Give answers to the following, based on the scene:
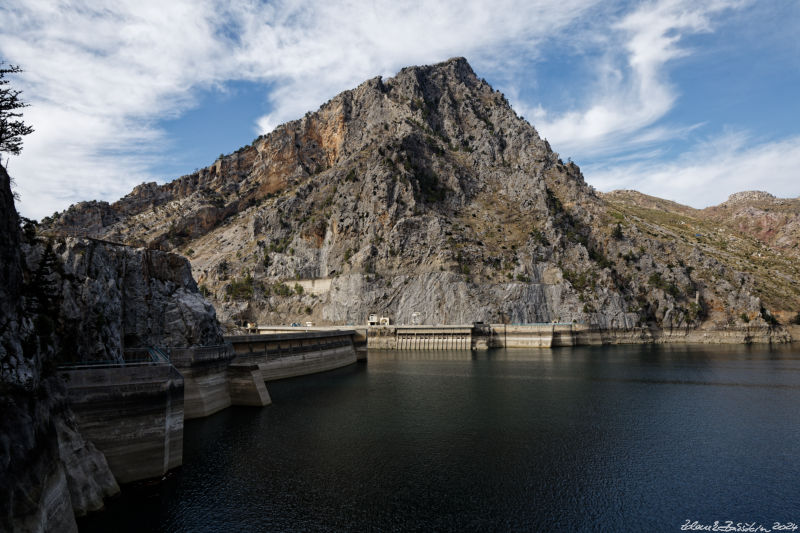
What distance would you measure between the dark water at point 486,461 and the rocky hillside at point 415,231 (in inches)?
2431

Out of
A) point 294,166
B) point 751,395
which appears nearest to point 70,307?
point 751,395

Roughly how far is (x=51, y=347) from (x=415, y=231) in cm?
10479

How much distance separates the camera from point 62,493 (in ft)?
54.7

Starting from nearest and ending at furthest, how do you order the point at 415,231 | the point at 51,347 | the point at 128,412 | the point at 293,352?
1. the point at 51,347
2. the point at 128,412
3. the point at 293,352
4. the point at 415,231

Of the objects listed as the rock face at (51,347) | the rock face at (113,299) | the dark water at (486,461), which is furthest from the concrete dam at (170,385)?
the rock face at (113,299)

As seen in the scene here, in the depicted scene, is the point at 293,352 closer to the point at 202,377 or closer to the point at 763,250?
the point at 202,377

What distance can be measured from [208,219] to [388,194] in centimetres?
6965

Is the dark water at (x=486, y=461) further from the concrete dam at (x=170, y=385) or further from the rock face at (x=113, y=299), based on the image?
the rock face at (x=113, y=299)

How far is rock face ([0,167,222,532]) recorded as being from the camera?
46.2 ft

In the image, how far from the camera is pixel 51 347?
20.2 m

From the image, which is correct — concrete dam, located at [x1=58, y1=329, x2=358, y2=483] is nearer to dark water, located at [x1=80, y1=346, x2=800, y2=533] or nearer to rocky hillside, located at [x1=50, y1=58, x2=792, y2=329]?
dark water, located at [x1=80, y1=346, x2=800, y2=533]

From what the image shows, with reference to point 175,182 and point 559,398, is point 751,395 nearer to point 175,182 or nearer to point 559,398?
point 559,398

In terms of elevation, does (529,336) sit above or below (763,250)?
below

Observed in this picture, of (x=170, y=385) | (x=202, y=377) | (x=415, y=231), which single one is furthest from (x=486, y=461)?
(x=415, y=231)
